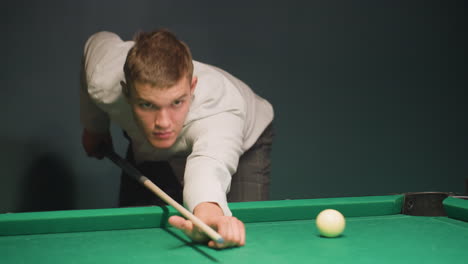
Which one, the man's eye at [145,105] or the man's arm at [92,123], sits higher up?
the man's eye at [145,105]

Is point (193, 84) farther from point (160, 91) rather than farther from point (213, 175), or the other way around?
point (213, 175)

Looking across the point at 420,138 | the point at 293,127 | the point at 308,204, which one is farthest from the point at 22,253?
the point at 420,138

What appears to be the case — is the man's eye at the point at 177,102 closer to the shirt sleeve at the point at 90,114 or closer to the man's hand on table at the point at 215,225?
the man's hand on table at the point at 215,225

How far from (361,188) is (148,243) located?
3.26 meters

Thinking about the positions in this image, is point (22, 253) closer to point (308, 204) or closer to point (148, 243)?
point (148, 243)

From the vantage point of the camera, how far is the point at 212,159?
212 cm

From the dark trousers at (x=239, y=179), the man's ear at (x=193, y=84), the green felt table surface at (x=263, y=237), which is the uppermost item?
the man's ear at (x=193, y=84)

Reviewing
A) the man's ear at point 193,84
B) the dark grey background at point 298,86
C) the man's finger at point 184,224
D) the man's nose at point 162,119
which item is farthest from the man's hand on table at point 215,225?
the dark grey background at point 298,86

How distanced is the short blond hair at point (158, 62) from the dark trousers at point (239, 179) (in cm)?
88

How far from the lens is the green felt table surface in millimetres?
1402

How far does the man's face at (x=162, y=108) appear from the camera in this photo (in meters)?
2.20

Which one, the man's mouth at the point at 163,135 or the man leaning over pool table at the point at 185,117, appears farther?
the man's mouth at the point at 163,135

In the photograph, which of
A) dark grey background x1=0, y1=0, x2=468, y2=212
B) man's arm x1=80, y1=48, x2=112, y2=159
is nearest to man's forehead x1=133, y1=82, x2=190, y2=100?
man's arm x1=80, y1=48, x2=112, y2=159

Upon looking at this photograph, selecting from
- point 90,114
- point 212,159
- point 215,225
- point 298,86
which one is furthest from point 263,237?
point 298,86
